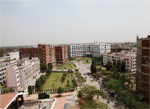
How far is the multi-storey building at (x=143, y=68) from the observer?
19188 millimetres

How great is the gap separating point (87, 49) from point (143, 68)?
67.5m

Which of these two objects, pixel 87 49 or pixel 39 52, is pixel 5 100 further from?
pixel 87 49

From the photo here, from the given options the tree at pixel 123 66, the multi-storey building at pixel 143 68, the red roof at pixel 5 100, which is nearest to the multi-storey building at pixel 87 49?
the tree at pixel 123 66

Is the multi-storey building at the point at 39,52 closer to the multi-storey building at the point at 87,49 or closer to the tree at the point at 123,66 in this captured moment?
the tree at the point at 123,66

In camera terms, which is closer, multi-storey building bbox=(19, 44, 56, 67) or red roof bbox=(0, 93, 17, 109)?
red roof bbox=(0, 93, 17, 109)

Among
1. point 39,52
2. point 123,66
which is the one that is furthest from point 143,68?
point 39,52

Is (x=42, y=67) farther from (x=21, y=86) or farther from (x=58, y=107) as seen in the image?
(x=58, y=107)

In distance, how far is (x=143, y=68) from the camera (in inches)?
795

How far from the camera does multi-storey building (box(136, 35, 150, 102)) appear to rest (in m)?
19.2

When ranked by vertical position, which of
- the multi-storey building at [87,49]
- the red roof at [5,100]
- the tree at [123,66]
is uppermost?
the multi-storey building at [87,49]

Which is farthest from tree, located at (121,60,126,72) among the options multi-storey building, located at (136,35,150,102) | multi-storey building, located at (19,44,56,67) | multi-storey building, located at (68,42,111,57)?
multi-storey building, located at (68,42,111,57)

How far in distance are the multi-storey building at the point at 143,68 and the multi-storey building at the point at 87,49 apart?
53779mm

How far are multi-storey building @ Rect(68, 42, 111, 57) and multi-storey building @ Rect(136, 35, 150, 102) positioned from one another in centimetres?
5378

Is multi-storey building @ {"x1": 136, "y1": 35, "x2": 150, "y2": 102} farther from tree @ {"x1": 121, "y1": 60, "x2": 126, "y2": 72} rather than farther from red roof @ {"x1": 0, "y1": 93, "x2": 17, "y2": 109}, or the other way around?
red roof @ {"x1": 0, "y1": 93, "x2": 17, "y2": 109}
